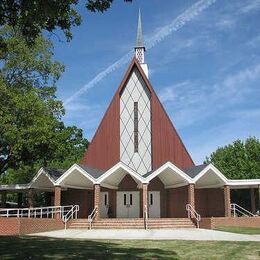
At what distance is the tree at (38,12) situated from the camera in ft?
31.9

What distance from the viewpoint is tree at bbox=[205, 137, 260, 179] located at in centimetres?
5078

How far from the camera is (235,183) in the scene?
32094 mm

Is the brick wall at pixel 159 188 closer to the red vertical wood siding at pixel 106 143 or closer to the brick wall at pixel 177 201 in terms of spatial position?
the brick wall at pixel 177 201

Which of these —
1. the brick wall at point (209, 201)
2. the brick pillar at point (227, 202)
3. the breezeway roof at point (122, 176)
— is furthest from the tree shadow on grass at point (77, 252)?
the brick wall at point (209, 201)

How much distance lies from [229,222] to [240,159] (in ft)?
86.4

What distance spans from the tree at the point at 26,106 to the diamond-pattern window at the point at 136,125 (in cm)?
640

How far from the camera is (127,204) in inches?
1352

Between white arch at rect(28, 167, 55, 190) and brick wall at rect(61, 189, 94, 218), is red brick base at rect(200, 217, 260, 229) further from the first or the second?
white arch at rect(28, 167, 55, 190)

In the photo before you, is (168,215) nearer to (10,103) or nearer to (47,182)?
(47,182)

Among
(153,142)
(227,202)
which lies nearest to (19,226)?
(227,202)

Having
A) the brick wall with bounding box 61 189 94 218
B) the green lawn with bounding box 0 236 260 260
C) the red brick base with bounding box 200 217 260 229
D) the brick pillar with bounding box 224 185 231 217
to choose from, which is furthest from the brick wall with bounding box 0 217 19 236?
the brick pillar with bounding box 224 185 231 217

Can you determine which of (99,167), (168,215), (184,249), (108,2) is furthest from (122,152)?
(108,2)

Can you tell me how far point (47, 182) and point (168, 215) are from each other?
9.39 meters

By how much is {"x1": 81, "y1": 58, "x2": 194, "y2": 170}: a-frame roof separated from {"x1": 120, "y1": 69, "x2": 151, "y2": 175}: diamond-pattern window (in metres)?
0.43
